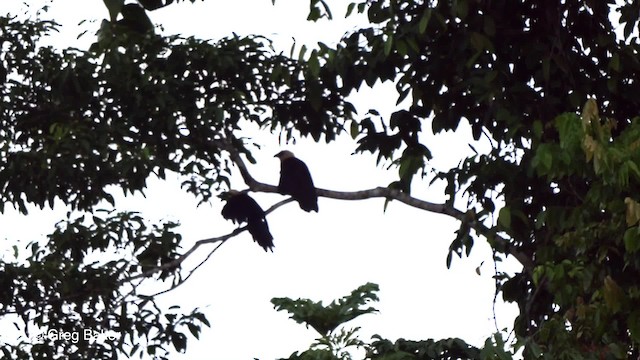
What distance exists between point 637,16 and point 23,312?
344 cm

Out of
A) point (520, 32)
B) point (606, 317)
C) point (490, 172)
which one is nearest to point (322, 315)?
point (606, 317)

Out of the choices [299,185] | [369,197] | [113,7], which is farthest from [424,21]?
[113,7]

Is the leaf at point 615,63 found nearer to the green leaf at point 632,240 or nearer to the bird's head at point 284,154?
the green leaf at point 632,240

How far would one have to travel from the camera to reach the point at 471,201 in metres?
5.90

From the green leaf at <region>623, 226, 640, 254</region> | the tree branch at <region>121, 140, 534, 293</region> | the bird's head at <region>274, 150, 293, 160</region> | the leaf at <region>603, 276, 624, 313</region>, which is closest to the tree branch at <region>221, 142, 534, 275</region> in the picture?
the tree branch at <region>121, 140, 534, 293</region>

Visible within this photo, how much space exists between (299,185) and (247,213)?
410 millimetres

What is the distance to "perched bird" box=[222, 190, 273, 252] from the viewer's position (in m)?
7.25

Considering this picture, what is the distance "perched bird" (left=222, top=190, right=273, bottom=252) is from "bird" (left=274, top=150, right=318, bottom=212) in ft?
0.76

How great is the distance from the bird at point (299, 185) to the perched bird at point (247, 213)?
0.76 ft

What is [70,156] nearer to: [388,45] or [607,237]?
[388,45]

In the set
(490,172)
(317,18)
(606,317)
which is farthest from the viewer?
(490,172)

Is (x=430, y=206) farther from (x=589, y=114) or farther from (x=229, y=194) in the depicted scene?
(x=589, y=114)

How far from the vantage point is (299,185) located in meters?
7.00

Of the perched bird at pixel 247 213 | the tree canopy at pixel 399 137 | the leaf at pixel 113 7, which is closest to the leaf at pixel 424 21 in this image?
the tree canopy at pixel 399 137
